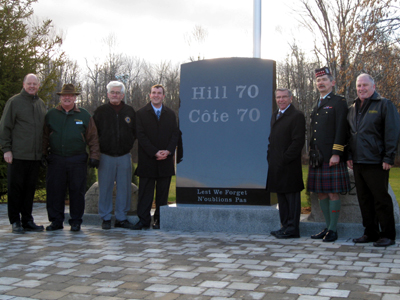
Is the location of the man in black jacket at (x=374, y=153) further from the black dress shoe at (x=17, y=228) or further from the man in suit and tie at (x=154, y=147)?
the black dress shoe at (x=17, y=228)

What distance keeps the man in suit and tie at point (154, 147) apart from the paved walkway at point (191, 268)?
642 millimetres

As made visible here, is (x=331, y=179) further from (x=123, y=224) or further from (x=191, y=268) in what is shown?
(x=123, y=224)

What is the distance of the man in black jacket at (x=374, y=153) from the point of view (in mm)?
5070

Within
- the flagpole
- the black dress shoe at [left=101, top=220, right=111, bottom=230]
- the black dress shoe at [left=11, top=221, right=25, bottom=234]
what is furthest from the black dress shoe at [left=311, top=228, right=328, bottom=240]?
the black dress shoe at [left=11, top=221, right=25, bottom=234]

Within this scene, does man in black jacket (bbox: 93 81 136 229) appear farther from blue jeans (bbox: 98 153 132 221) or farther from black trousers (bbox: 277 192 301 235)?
black trousers (bbox: 277 192 301 235)

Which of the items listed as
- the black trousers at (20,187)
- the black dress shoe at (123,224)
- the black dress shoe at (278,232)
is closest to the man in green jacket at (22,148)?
the black trousers at (20,187)

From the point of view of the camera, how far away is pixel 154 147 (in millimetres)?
6352

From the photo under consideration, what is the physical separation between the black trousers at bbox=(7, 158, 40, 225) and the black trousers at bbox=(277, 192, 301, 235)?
3198 millimetres

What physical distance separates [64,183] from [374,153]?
12.6ft

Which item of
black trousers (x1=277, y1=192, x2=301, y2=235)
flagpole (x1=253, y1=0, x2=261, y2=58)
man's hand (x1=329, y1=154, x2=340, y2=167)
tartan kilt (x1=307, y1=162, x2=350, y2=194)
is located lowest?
black trousers (x1=277, y1=192, x2=301, y2=235)

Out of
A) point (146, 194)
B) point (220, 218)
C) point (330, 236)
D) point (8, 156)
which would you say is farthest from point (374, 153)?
point (8, 156)

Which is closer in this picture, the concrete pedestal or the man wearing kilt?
the man wearing kilt

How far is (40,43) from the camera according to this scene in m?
10.3

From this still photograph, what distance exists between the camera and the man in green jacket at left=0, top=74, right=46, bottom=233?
6.09 meters
